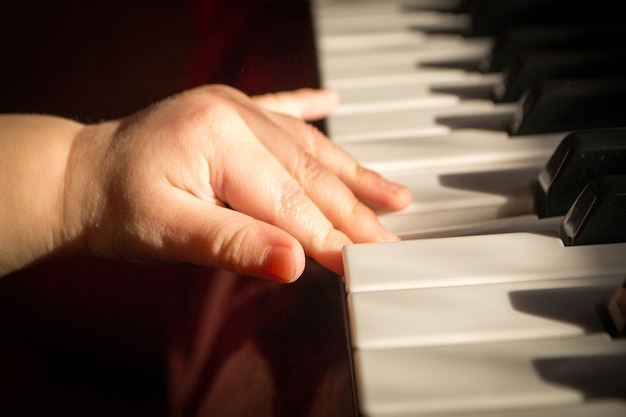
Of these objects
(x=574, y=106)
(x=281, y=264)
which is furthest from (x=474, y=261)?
(x=574, y=106)

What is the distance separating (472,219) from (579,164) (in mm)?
118

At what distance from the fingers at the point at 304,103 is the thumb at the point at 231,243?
250 mm

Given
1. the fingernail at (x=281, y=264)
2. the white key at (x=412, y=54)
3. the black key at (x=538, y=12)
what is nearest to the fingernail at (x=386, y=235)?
the fingernail at (x=281, y=264)

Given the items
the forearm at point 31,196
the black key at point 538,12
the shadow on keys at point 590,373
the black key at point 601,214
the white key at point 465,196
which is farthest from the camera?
the black key at point 538,12

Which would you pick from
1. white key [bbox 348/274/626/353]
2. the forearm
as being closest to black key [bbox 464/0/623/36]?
white key [bbox 348/274/626/353]

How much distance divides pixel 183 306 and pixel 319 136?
351mm

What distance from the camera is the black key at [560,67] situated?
2.47ft

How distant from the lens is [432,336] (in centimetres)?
47

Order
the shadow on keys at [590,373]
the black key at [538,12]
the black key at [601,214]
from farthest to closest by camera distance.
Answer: the black key at [538,12], the black key at [601,214], the shadow on keys at [590,373]

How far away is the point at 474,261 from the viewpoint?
1.73 ft

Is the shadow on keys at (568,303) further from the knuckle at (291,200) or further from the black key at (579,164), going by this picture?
the knuckle at (291,200)

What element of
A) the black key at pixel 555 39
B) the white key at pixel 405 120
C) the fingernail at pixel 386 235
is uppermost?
the black key at pixel 555 39

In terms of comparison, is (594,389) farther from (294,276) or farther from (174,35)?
(174,35)

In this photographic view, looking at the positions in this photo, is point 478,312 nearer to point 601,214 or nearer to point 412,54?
point 601,214
